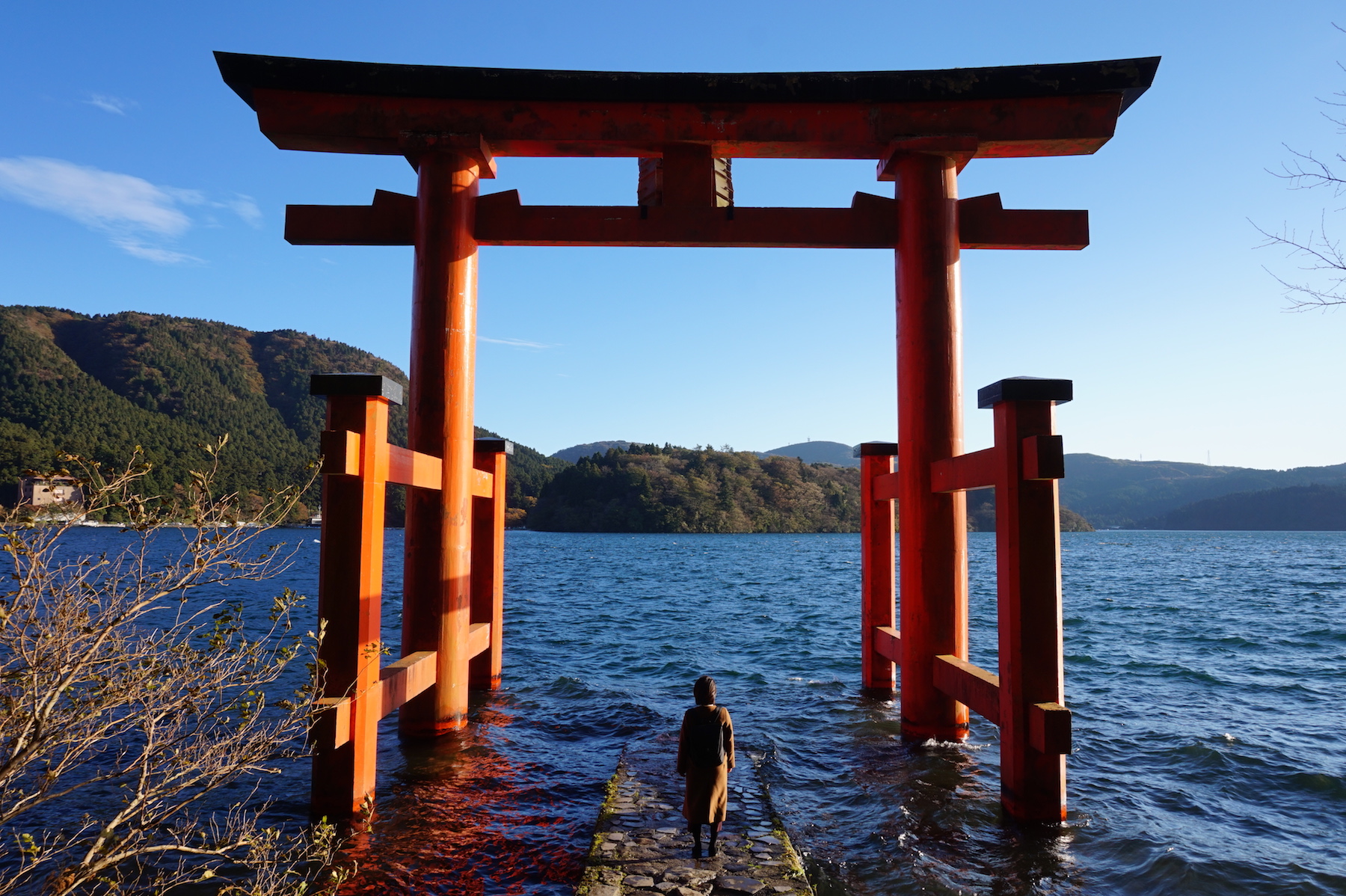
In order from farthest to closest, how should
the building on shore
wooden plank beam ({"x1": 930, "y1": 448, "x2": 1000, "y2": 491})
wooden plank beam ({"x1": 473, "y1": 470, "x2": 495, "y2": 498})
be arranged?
wooden plank beam ({"x1": 473, "y1": 470, "x2": 495, "y2": 498}) < wooden plank beam ({"x1": 930, "y1": 448, "x2": 1000, "y2": 491}) < the building on shore

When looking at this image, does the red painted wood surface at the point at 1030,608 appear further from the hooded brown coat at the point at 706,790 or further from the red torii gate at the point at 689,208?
the hooded brown coat at the point at 706,790

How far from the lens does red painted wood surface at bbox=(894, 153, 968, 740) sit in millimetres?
7188

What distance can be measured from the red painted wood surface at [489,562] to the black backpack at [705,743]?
4.93 meters

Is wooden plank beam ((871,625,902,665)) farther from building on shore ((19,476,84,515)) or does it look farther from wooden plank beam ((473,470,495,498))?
building on shore ((19,476,84,515))

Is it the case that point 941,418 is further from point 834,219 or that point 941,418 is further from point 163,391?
point 163,391

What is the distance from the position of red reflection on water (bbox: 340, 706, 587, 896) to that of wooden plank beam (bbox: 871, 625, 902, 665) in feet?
12.5

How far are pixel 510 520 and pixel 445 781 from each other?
12981 centimetres

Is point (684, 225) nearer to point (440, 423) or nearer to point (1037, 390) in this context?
point (440, 423)

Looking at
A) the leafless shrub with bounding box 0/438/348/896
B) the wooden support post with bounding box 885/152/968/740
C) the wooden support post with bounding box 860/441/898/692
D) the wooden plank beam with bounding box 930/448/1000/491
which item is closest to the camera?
the leafless shrub with bounding box 0/438/348/896

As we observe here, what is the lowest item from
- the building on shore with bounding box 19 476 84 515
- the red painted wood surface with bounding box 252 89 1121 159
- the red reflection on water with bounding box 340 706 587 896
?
the red reflection on water with bounding box 340 706 587 896

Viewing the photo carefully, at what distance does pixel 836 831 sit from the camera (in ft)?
20.0

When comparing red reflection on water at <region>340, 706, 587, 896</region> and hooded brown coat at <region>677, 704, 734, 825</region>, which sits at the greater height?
hooded brown coat at <region>677, 704, 734, 825</region>

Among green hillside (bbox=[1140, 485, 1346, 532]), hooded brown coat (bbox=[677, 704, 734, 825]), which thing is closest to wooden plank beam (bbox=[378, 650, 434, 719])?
hooded brown coat (bbox=[677, 704, 734, 825])

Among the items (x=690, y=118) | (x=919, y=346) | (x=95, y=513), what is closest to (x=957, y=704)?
(x=919, y=346)
